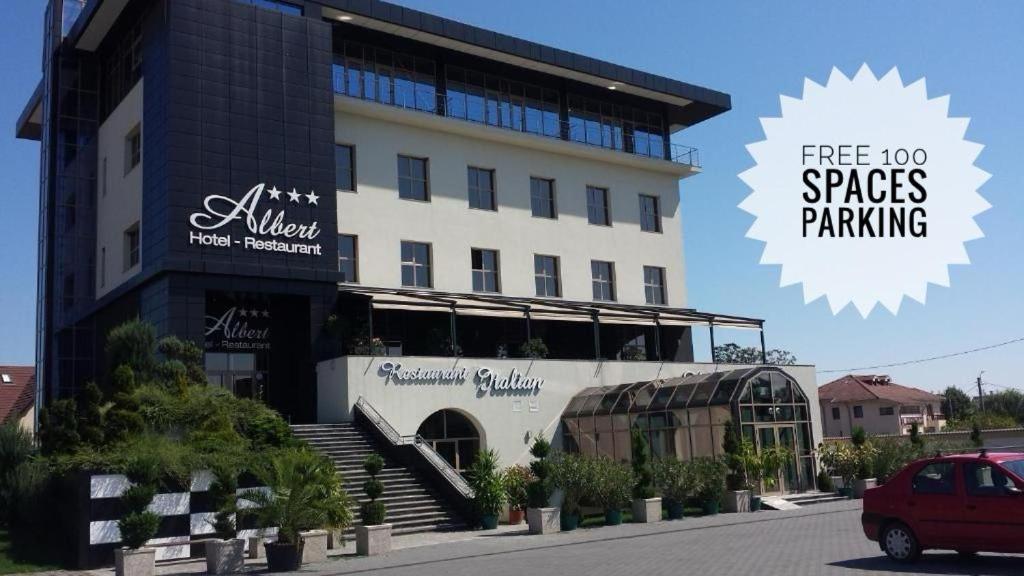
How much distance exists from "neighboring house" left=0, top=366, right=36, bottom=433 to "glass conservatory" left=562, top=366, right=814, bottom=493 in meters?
34.0

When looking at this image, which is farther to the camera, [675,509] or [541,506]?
[675,509]

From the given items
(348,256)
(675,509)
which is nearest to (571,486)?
(675,509)

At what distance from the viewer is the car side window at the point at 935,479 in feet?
46.3

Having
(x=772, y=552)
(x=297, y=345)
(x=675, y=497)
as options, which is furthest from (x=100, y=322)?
(x=772, y=552)

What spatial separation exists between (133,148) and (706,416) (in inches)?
838

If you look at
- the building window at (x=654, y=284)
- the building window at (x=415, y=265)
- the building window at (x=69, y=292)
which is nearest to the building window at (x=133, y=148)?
the building window at (x=69, y=292)

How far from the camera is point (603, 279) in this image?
40.4 metres

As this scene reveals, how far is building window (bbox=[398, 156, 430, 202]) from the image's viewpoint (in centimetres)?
3541

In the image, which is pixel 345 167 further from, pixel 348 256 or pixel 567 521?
pixel 567 521

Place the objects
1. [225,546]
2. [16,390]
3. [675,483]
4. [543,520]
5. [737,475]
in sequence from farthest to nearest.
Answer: [16,390], [737,475], [675,483], [543,520], [225,546]

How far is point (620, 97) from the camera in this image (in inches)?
1668

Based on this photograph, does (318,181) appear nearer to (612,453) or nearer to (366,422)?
(366,422)

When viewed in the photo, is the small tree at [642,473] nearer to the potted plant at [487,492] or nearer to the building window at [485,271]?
the potted plant at [487,492]

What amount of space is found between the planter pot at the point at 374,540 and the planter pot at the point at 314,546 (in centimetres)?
108
